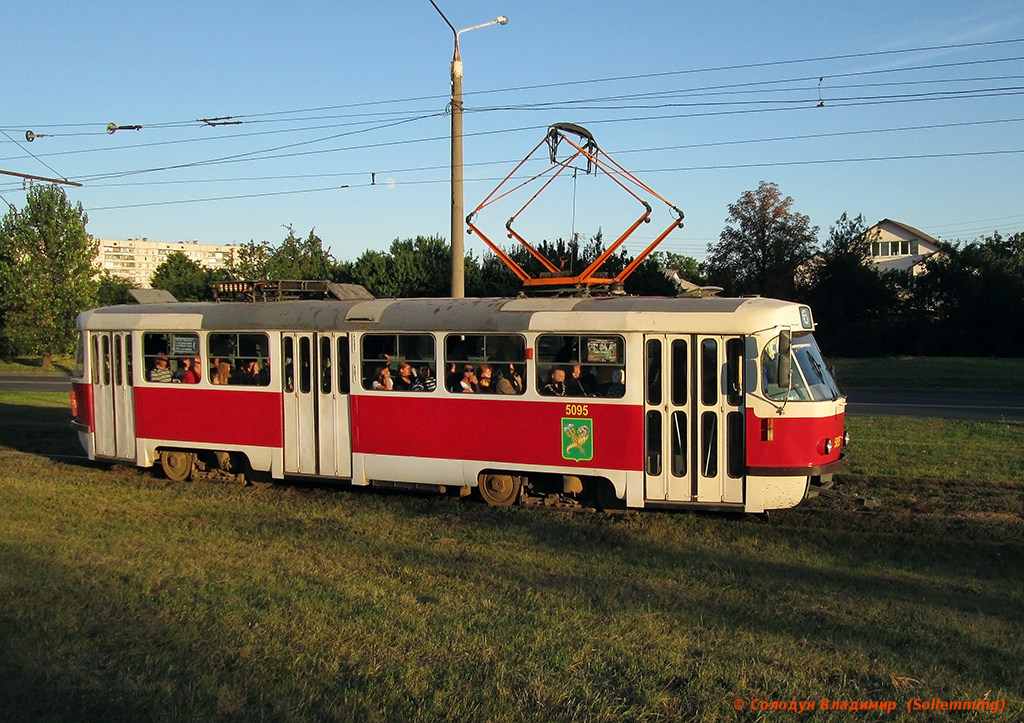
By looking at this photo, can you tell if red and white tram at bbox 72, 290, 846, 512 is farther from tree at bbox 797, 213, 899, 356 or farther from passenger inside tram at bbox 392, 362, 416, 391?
tree at bbox 797, 213, 899, 356

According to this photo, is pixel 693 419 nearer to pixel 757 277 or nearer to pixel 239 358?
pixel 239 358

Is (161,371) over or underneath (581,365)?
underneath

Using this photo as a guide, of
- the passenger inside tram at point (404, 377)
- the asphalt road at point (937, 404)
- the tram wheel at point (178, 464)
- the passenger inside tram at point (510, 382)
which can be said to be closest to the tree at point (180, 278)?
the asphalt road at point (937, 404)

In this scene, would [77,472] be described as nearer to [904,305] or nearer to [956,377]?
[956,377]

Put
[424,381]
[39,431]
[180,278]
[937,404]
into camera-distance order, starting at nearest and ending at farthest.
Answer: [424,381], [39,431], [937,404], [180,278]

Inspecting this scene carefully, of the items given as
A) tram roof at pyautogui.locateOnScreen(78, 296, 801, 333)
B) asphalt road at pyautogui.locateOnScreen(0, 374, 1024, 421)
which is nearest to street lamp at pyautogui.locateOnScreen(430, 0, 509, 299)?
tram roof at pyautogui.locateOnScreen(78, 296, 801, 333)

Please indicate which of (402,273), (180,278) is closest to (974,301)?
(402,273)

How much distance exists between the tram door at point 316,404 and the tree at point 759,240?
35.4 meters

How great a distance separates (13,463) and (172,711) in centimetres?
1228

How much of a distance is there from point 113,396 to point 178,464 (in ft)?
5.19

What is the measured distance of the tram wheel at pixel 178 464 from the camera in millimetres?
13789

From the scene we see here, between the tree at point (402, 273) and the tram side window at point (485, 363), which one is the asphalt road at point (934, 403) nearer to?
the tram side window at point (485, 363)

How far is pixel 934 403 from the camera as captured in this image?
24.2 meters

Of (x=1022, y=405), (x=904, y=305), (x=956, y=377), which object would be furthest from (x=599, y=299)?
(x=904, y=305)
